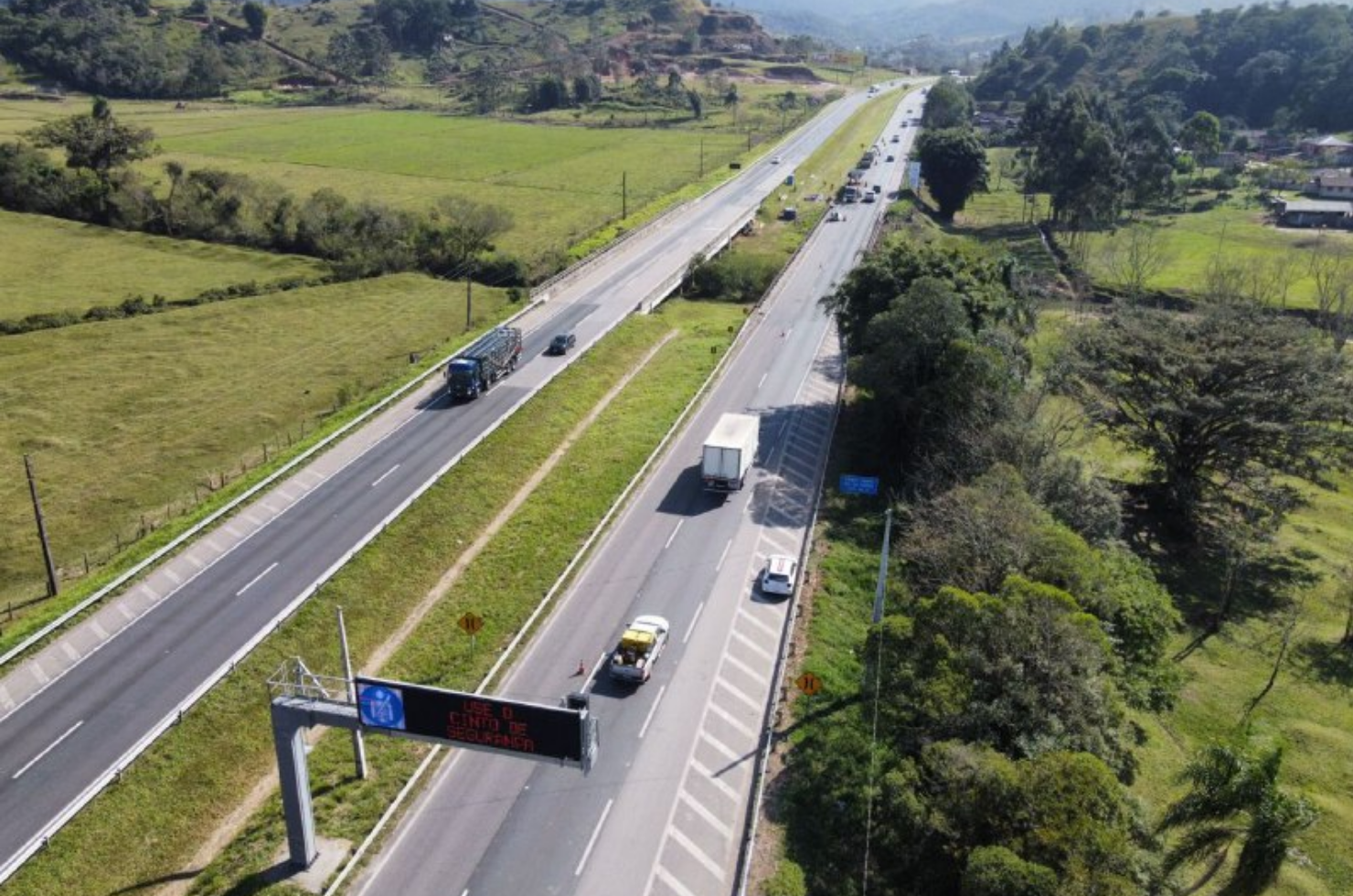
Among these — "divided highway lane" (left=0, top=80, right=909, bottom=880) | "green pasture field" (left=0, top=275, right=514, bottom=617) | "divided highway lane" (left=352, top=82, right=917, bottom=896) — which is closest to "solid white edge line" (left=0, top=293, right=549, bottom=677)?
"divided highway lane" (left=0, top=80, right=909, bottom=880)

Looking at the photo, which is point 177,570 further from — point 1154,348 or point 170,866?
point 1154,348

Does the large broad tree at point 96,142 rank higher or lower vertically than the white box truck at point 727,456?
higher

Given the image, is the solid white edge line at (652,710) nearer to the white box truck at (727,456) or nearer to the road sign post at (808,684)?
the road sign post at (808,684)

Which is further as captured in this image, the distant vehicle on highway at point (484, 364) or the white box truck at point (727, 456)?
the distant vehicle on highway at point (484, 364)

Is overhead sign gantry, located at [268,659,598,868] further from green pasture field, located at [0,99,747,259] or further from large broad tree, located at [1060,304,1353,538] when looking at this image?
green pasture field, located at [0,99,747,259]

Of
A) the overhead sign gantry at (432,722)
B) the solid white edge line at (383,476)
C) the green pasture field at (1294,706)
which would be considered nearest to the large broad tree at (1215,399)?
the green pasture field at (1294,706)

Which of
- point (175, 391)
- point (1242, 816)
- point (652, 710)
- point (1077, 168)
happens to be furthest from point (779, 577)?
point (1077, 168)

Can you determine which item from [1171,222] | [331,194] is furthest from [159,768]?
[1171,222]
